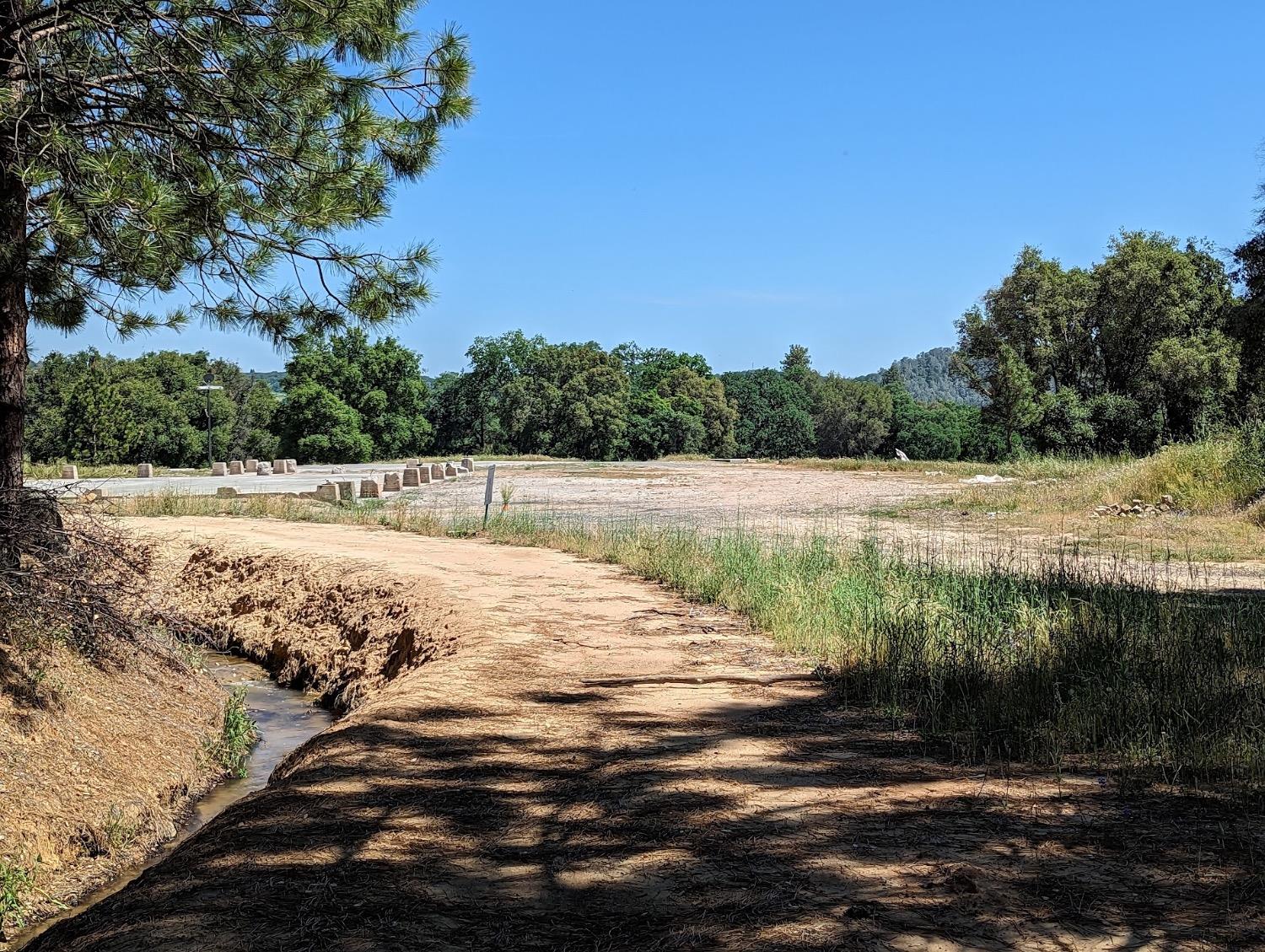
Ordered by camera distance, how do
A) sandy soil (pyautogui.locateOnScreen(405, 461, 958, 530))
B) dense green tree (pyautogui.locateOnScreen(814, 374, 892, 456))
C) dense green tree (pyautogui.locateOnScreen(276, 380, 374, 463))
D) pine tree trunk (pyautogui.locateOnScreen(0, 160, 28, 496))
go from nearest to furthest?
pine tree trunk (pyautogui.locateOnScreen(0, 160, 28, 496)) → sandy soil (pyautogui.locateOnScreen(405, 461, 958, 530)) → dense green tree (pyautogui.locateOnScreen(276, 380, 374, 463)) → dense green tree (pyautogui.locateOnScreen(814, 374, 892, 456))

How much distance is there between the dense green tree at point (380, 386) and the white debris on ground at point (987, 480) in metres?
41.7

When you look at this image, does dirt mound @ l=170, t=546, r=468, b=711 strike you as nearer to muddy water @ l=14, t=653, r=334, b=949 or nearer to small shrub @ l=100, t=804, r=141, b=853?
muddy water @ l=14, t=653, r=334, b=949

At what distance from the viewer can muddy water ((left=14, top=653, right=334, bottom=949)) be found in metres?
6.09

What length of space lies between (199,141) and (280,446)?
6332 centimetres

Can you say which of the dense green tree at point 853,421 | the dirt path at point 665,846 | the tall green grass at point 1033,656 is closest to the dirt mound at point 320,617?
the dirt path at point 665,846

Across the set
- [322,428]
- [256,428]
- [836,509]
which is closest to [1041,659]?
[836,509]

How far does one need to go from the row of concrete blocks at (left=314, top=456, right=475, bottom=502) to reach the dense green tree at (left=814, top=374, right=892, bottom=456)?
6242 centimetres

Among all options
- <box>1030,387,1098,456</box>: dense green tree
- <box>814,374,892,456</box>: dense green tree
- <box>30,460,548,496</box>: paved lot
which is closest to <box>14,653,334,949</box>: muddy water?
<box>30,460,548,496</box>: paved lot

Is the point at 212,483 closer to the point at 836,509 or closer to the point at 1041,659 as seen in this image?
the point at 836,509

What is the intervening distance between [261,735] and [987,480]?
92.0 feet

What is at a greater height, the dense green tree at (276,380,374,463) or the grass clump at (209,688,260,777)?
the dense green tree at (276,380,374,463)

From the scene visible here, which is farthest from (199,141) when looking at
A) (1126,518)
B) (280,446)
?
(280,446)

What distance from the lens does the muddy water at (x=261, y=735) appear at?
6.09m

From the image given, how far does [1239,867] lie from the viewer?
3664mm
